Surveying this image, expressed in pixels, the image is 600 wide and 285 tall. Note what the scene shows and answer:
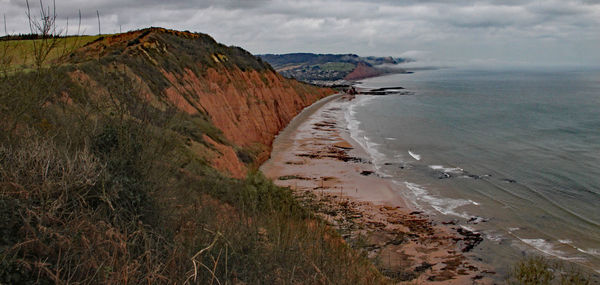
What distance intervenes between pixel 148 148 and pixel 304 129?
4050cm

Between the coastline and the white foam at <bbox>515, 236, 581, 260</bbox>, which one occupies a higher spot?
the coastline

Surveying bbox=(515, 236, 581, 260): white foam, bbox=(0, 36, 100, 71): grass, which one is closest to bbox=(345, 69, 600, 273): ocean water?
bbox=(515, 236, 581, 260): white foam

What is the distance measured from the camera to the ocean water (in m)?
17.5

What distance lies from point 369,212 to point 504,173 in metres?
13.1

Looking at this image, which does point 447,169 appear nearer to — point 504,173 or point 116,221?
point 504,173

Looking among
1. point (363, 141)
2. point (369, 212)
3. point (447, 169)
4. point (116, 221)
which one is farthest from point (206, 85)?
point (116, 221)

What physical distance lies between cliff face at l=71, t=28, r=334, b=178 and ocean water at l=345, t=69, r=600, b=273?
29.9 ft

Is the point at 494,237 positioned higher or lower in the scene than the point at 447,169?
lower

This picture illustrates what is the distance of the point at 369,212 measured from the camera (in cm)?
1967

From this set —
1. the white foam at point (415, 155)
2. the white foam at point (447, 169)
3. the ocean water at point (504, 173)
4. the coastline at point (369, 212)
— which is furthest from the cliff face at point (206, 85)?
the white foam at point (447, 169)

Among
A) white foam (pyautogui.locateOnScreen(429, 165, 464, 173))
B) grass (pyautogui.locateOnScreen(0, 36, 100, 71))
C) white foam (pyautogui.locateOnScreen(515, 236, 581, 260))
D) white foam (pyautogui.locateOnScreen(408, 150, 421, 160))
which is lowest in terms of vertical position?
white foam (pyautogui.locateOnScreen(515, 236, 581, 260))

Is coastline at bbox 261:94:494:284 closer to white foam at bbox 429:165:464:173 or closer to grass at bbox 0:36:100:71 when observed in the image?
white foam at bbox 429:165:464:173

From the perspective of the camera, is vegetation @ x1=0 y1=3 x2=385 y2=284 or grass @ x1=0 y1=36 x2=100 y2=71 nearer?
vegetation @ x1=0 y1=3 x2=385 y2=284

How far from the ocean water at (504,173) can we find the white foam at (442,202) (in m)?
0.05
